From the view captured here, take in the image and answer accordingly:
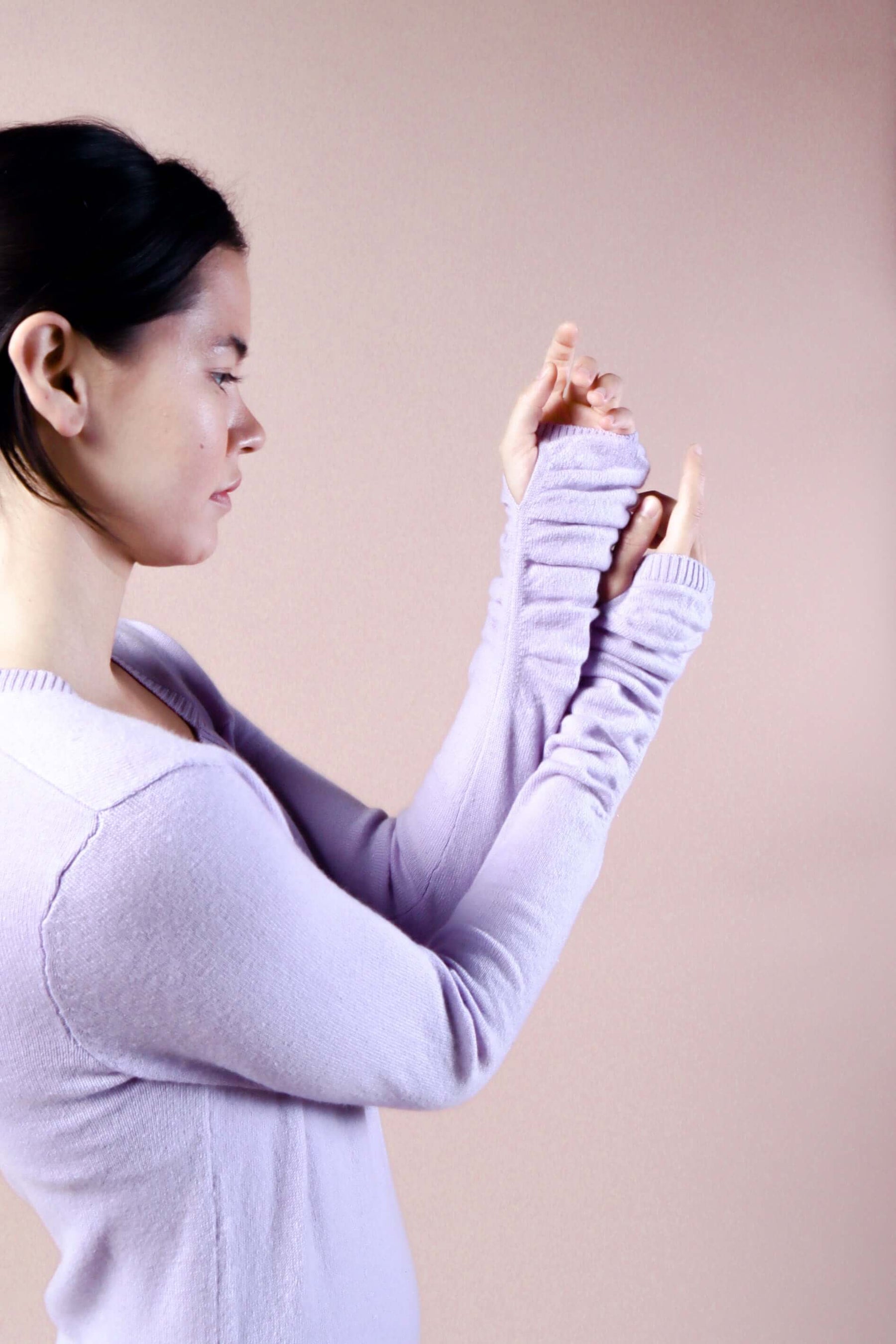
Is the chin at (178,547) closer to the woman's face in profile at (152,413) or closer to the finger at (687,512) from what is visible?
the woman's face in profile at (152,413)

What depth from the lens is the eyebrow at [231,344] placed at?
0.66 meters

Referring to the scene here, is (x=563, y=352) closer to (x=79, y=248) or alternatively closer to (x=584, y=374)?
(x=584, y=374)

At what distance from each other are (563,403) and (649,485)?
100 cm

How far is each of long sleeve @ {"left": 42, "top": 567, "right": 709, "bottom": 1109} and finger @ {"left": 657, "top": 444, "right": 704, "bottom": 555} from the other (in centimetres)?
24

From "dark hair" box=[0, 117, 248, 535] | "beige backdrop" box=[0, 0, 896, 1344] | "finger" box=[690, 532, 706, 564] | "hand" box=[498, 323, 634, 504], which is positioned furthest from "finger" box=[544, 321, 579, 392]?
"beige backdrop" box=[0, 0, 896, 1344]

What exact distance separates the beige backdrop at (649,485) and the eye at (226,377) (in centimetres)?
90

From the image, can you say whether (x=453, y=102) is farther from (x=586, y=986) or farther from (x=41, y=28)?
(x=586, y=986)

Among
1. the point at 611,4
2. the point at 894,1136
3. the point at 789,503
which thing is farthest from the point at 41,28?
the point at 894,1136

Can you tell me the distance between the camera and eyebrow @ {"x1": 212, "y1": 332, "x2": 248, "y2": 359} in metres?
0.66

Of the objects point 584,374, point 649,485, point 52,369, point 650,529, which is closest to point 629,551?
point 650,529

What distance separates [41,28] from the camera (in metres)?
1.48

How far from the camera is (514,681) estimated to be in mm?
799

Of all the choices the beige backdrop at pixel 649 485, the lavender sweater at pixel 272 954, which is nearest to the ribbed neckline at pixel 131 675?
the lavender sweater at pixel 272 954

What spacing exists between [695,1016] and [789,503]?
0.82m
